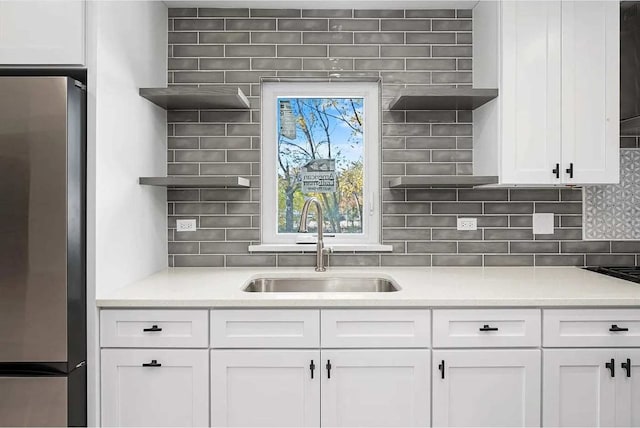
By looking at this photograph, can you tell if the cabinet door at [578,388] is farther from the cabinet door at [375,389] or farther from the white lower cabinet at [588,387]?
the cabinet door at [375,389]

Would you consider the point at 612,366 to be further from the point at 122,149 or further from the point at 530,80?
the point at 122,149

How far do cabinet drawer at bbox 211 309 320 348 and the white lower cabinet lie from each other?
3.05 ft

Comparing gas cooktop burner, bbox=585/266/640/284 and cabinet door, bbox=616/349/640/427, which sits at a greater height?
gas cooktop burner, bbox=585/266/640/284

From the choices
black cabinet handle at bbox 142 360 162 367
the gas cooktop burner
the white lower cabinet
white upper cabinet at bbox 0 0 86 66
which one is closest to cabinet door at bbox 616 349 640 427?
the white lower cabinet

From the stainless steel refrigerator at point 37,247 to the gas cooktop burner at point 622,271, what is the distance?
2.39 m

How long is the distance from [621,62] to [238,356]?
2318mm

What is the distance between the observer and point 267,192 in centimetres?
272

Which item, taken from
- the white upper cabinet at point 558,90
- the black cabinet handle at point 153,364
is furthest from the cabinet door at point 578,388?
the black cabinet handle at point 153,364

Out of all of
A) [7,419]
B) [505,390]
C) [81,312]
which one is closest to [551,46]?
[505,390]

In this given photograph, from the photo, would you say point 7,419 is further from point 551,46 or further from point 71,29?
point 551,46

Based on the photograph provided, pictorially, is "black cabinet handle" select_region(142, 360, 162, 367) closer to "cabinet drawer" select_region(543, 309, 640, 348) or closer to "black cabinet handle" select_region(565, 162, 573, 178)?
"cabinet drawer" select_region(543, 309, 640, 348)

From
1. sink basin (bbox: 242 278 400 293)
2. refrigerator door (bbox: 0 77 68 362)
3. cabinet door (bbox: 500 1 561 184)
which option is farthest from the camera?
sink basin (bbox: 242 278 400 293)

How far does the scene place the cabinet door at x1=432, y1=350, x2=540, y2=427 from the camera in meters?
1.88

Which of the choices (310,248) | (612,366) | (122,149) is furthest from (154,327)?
(612,366)
